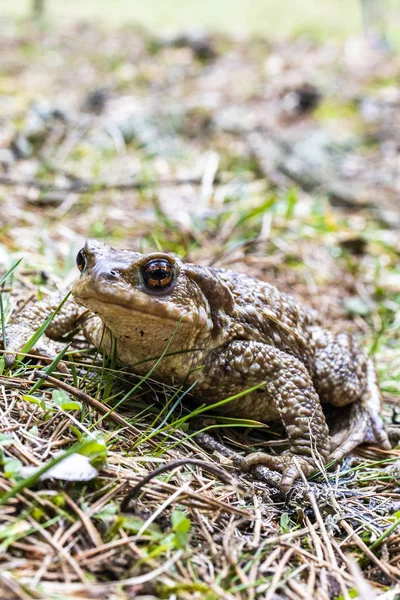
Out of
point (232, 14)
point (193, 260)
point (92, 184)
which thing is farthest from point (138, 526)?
point (232, 14)

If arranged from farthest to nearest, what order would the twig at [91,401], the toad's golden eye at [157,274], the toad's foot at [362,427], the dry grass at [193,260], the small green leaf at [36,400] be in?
the toad's foot at [362,427] < the toad's golden eye at [157,274] < the twig at [91,401] < the small green leaf at [36,400] < the dry grass at [193,260]

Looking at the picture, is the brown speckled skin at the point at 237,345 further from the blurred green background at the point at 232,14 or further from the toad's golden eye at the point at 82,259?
the blurred green background at the point at 232,14

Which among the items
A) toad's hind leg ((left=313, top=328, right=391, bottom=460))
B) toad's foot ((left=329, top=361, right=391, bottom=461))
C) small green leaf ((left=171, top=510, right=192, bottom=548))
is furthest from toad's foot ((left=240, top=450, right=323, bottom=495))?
small green leaf ((left=171, top=510, right=192, bottom=548))

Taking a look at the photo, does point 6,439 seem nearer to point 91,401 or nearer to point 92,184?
point 91,401

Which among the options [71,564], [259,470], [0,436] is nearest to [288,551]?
[259,470]

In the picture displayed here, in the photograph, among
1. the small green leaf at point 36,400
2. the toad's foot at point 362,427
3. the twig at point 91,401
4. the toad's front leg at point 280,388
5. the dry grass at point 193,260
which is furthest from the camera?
the toad's foot at point 362,427

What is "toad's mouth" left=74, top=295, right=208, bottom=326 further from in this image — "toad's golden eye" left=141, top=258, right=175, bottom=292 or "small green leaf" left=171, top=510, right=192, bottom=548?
"small green leaf" left=171, top=510, right=192, bottom=548

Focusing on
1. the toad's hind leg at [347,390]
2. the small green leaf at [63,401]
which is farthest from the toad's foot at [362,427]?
the small green leaf at [63,401]
